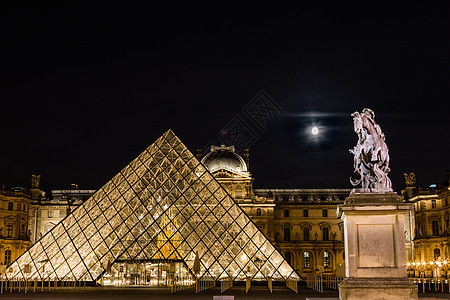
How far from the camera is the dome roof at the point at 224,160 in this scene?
2470 inches

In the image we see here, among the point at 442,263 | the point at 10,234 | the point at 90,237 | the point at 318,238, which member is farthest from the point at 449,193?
the point at 10,234

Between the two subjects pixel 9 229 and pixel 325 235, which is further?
pixel 325 235

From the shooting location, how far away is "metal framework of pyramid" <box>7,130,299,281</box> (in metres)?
28.4

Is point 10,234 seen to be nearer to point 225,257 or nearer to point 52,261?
point 52,261

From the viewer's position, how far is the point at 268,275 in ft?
91.5

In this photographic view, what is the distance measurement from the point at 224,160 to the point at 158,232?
3358cm

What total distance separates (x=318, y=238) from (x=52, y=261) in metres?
41.5

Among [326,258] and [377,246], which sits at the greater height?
[377,246]

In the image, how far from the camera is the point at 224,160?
206ft

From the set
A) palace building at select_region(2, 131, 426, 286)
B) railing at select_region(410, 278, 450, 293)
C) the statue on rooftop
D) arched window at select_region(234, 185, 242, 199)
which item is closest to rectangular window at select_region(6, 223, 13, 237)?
arched window at select_region(234, 185, 242, 199)

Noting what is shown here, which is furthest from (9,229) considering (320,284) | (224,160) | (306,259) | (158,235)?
(320,284)

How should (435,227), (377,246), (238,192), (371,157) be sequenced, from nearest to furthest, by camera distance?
(377,246) < (371,157) < (435,227) < (238,192)

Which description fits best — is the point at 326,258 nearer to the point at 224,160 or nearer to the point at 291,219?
the point at 291,219

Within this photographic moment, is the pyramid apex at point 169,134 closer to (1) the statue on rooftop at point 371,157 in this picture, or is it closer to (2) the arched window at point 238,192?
(1) the statue on rooftop at point 371,157
